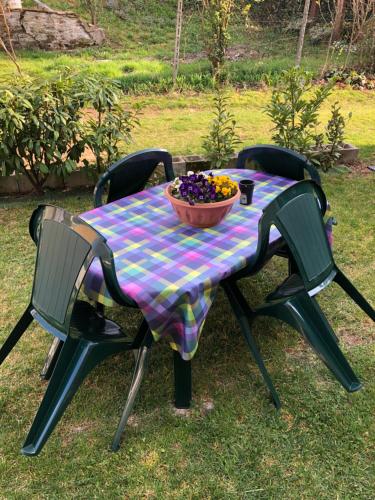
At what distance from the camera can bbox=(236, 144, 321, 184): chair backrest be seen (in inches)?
106

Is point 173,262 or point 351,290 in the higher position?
point 173,262

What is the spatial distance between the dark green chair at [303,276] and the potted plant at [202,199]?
29cm

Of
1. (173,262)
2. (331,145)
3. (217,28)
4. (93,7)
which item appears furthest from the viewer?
(93,7)

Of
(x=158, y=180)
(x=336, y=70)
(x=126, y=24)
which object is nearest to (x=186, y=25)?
(x=126, y=24)

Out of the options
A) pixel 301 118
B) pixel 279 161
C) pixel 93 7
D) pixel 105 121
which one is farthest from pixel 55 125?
pixel 93 7

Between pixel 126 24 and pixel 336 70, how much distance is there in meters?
6.15

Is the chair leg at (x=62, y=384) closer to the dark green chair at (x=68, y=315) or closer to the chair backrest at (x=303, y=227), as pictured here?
the dark green chair at (x=68, y=315)

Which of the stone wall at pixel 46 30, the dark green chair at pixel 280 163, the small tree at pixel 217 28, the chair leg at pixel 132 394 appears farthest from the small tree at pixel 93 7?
the chair leg at pixel 132 394

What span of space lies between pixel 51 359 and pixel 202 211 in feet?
3.68

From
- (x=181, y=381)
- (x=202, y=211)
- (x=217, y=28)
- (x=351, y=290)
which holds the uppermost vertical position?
(x=217, y=28)

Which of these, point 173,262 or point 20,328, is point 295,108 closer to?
point 173,262

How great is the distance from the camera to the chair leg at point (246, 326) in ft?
7.00

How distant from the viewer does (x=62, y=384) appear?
178cm

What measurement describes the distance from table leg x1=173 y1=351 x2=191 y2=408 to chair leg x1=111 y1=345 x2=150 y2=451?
146mm
